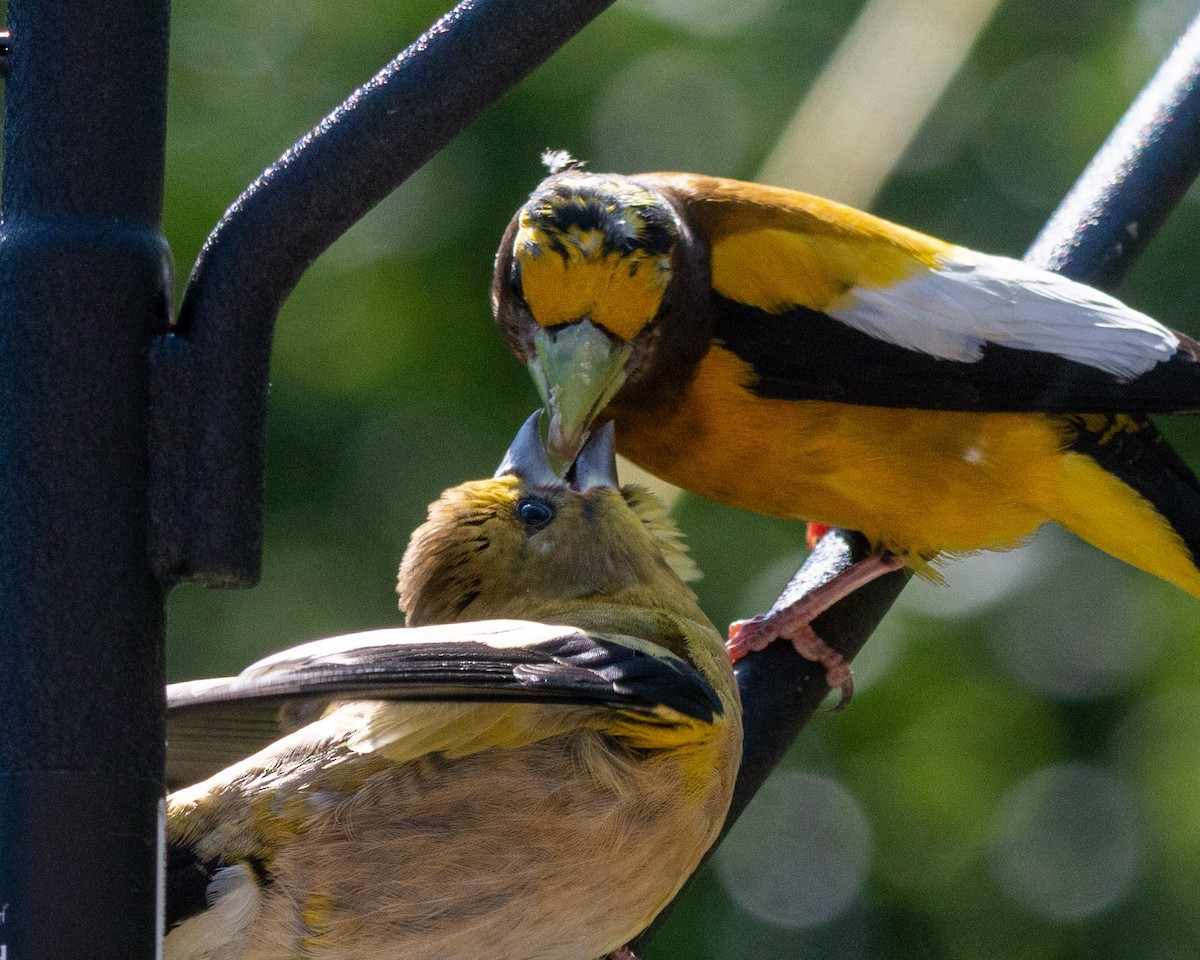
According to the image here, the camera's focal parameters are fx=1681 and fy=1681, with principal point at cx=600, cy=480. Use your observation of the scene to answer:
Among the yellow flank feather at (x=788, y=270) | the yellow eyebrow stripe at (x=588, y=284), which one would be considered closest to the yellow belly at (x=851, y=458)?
the yellow flank feather at (x=788, y=270)

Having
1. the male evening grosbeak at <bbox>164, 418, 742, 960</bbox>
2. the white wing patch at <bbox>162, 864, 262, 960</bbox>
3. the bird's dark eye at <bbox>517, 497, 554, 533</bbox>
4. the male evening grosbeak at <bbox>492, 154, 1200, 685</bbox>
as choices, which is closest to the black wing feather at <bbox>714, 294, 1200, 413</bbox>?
the male evening grosbeak at <bbox>492, 154, 1200, 685</bbox>

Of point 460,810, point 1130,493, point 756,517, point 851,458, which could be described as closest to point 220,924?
point 460,810

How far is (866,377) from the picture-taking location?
3.87m

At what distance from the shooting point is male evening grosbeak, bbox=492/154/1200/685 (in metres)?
3.71

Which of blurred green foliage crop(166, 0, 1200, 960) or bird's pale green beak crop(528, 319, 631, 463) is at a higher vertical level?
bird's pale green beak crop(528, 319, 631, 463)

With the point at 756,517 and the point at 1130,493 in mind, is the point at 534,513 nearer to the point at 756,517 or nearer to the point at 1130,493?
the point at 1130,493

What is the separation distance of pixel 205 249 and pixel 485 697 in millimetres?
733

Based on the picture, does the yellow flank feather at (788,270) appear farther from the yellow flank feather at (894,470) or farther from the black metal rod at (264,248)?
the black metal rod at (264,248)

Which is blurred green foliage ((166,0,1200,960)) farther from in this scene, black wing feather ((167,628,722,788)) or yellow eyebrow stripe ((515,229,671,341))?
black wing feather ((167,628,722,788))

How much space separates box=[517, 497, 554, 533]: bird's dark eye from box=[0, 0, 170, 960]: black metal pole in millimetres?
1595

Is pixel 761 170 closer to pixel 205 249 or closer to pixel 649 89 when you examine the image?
pixel 649 89

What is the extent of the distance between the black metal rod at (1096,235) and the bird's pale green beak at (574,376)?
0.60m

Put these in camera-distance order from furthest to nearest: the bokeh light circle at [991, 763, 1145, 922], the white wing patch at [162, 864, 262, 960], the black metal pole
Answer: the bokeh light circle at [991, 763, 1145, 922] < the white wing patch at [162, 864, 262, 960] < the black metal pole

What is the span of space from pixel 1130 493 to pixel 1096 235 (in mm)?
715
